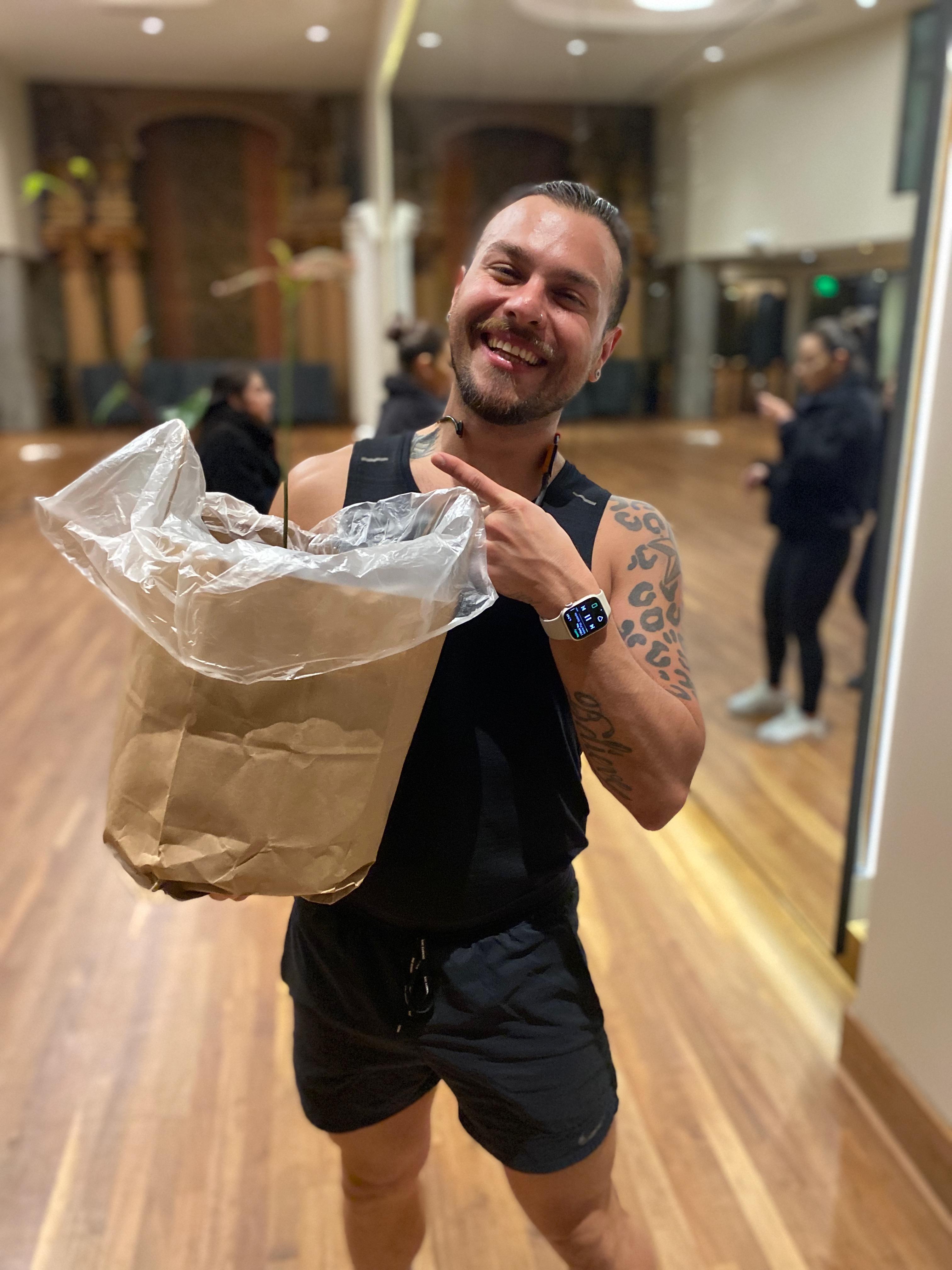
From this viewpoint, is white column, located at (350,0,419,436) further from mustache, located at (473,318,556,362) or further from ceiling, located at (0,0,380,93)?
mustache, located at (473,318,556,362)

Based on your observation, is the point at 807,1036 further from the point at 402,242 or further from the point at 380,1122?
the point at 402,242

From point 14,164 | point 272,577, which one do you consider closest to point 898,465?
point 272,577

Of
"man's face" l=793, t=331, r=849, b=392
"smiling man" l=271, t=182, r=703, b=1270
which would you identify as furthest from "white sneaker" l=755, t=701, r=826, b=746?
"smiling man" l=271, t=182, r=703, b=1270

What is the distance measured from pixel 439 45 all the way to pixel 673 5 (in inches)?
103

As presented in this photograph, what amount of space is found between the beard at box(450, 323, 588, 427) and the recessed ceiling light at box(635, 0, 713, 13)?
2.16 meters

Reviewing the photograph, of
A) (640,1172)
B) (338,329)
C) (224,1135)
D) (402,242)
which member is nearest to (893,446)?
(640,1172)

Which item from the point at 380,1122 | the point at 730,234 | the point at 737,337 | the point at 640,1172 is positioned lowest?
the point at 640,1172

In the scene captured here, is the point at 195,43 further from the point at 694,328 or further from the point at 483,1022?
the point at 483,1022

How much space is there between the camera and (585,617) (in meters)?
0.75

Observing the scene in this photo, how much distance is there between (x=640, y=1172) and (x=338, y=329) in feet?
31.3

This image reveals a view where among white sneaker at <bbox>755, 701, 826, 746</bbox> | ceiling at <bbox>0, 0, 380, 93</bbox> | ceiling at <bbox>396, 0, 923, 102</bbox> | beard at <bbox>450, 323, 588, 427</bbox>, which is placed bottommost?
white sneaker at <bbox>755, 701, 826, 746</bbox>

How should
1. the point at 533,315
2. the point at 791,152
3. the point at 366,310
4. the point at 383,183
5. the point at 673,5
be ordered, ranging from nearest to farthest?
the point at 533,315
the point at 791,152
the point at 673,5
the point at 383,183
the point at 366,310

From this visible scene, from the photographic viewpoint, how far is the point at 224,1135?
1.67m

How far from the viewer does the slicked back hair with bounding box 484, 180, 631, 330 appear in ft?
2.72
